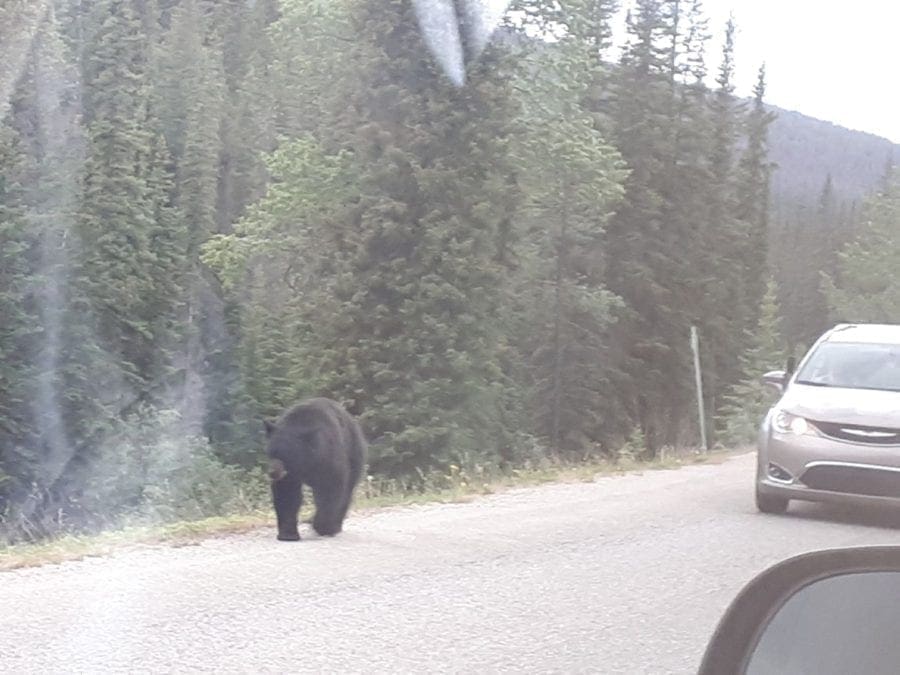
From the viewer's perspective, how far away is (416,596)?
7258 millimetres

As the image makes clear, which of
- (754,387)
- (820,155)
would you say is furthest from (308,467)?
(820,155)

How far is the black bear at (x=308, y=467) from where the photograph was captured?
29.4 ft

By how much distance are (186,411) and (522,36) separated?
15.3m

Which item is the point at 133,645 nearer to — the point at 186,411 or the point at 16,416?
the point at 16,416

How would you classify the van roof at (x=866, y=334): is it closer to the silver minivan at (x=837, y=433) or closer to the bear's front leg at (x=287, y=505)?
the silver minivan at (x=837, y=433)

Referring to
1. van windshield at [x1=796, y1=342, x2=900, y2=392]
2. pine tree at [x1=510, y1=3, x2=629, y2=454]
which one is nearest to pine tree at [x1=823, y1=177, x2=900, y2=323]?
pine tree at [x1=510, y1=3, x2=629, y2=454]

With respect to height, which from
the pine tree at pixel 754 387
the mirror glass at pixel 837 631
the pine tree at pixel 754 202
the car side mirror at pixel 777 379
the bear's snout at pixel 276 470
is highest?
the pine tree at pixel 754 202

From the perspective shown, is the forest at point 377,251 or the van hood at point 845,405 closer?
the van hood at point 845,405

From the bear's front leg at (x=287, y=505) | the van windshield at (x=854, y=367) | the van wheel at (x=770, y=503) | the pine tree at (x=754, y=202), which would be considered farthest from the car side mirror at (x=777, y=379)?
the pine tree at (x=754, y=202)

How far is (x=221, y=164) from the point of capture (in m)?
51.3

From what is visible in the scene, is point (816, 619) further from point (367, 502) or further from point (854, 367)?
point (854, 367)

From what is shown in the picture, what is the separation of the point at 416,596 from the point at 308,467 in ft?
6.93

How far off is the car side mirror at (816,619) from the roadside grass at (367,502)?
5.79 meters

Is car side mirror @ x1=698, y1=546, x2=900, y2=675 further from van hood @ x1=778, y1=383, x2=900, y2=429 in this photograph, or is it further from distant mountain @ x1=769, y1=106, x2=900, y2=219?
distant mountain @ x1=769, y1=106, x2=900, y2=219
